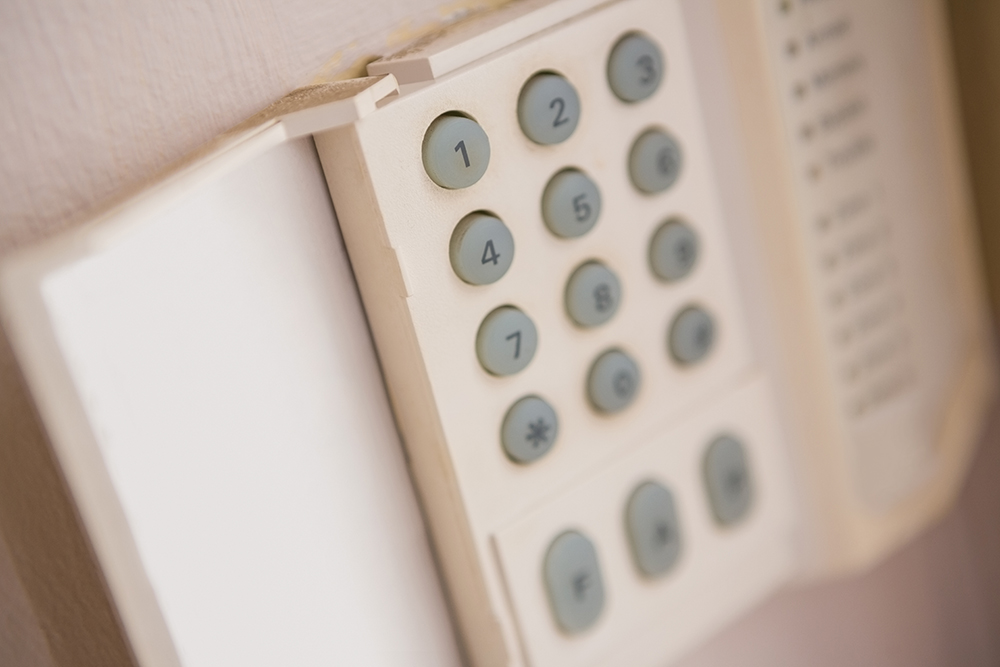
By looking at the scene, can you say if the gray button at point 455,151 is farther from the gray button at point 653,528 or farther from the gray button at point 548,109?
the gray button at point 653,528

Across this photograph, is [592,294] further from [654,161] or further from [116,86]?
[116,86]

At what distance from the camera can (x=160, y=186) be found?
0.80 feet

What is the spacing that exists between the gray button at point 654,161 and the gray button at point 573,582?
15 centimetres

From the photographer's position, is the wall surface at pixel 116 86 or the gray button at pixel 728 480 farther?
the gray button at pixel 728 480

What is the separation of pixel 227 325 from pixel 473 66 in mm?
125

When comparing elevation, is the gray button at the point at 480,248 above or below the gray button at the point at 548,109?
below

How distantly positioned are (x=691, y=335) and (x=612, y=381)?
48 millimetres

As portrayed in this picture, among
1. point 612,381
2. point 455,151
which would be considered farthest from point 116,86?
point 612,381

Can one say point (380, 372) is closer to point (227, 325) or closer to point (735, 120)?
point (227, 325)

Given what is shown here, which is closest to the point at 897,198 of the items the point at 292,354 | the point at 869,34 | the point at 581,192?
the point at 869,34

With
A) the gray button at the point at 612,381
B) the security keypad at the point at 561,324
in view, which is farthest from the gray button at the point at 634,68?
the gray button at the point at 612,381

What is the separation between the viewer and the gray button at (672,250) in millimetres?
369

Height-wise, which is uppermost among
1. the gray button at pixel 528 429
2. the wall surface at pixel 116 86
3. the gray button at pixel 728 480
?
the wall surface at pixel 116 86

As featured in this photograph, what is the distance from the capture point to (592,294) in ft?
1.15
